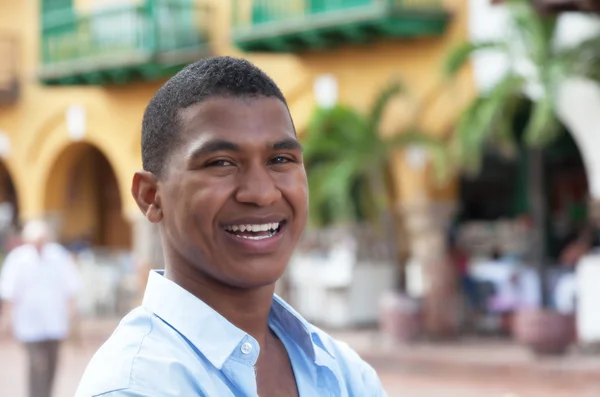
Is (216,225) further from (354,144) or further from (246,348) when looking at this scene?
(354,144)

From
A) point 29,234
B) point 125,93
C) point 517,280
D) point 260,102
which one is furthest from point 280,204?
point 125,93

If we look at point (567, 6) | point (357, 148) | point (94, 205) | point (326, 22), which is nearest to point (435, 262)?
point (357, 148)

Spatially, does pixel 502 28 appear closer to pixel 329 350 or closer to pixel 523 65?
pixel 523 65

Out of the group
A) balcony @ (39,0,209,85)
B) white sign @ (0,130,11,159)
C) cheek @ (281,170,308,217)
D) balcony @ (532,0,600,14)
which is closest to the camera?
cheek @ (281,170,308,217)

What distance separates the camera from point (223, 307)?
1.87 meters

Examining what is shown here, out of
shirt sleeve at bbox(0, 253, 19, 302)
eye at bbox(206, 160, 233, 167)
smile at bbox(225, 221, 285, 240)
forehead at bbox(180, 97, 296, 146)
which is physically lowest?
shirt sleeve at bbox(0, 253, 19, 302)

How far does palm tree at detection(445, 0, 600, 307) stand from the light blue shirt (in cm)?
1170

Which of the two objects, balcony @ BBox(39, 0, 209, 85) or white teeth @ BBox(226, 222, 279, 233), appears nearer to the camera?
white teeth @ BBox(226, 222, 279, 233)

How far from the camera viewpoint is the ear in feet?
6.23

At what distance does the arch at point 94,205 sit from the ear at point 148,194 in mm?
22998

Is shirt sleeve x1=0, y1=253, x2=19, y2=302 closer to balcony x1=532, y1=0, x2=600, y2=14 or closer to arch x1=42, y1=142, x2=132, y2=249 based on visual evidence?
balcony x1=532, y1=0, x2=600, y2=14

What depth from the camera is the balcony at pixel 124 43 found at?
1994cm

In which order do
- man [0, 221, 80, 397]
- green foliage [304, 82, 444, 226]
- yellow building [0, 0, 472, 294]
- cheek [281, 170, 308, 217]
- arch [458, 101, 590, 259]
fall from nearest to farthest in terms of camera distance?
cheek [281, 170, 308, 217]
man [0, 221, 80, 397]
green foliage [304, 82, 444, 226]
yellow building [0, 0, 472, 294]
arch [458, 101, 590, 259]

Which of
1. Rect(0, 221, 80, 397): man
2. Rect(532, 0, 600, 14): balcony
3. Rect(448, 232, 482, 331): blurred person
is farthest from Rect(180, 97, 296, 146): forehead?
Rect(448, 232, 482, 331): blurred person
